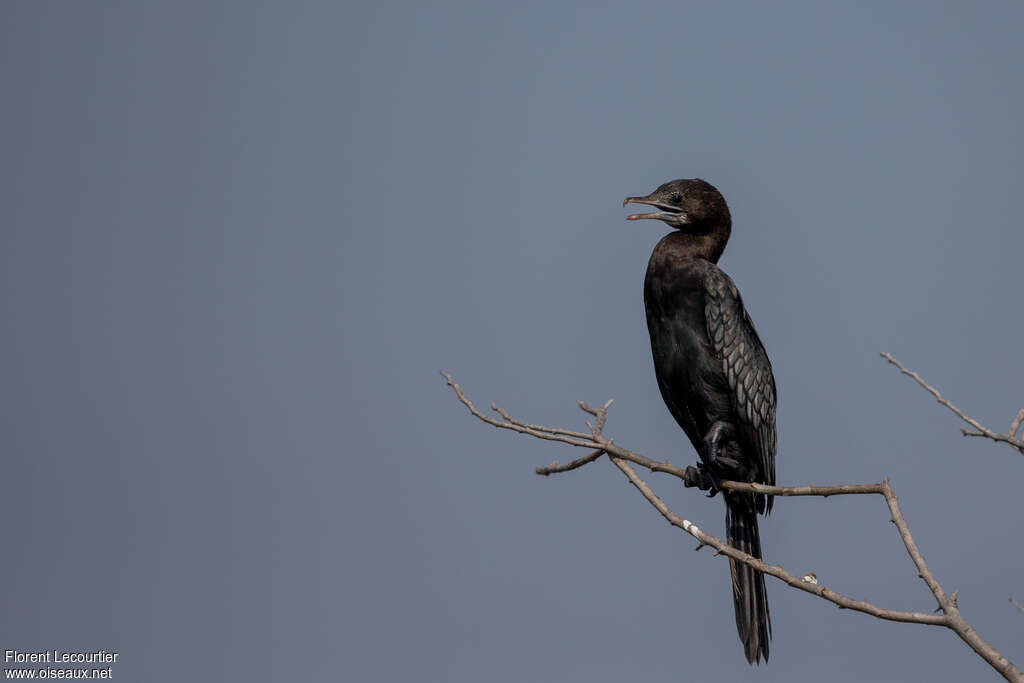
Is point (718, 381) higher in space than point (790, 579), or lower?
higher

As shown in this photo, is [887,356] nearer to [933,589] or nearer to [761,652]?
[933,589]

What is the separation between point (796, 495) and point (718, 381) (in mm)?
1064

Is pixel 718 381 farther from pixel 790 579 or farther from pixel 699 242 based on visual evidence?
pixel 790 579

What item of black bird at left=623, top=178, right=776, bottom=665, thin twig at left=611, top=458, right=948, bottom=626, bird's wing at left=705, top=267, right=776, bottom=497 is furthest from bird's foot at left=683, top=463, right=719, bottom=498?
thin twig at left=611, top=458, right=948, bottom=626

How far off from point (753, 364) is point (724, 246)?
610 mm

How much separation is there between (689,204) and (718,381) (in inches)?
30.2

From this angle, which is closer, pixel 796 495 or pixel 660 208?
pixel 796 495

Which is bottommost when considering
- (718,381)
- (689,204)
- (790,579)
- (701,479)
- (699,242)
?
(790,579)

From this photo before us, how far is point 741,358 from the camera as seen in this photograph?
15.0 ft

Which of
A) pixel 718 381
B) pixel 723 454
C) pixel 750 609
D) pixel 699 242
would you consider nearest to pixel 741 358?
pixel 718 381

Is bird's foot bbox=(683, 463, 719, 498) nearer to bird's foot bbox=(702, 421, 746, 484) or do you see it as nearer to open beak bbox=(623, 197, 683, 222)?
bird's foot bbox=(702, 421, 746, 484)

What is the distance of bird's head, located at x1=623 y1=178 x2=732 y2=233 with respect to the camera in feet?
15.8

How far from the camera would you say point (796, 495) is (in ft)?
11.7

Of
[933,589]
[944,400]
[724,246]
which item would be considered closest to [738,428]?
[724,246]
